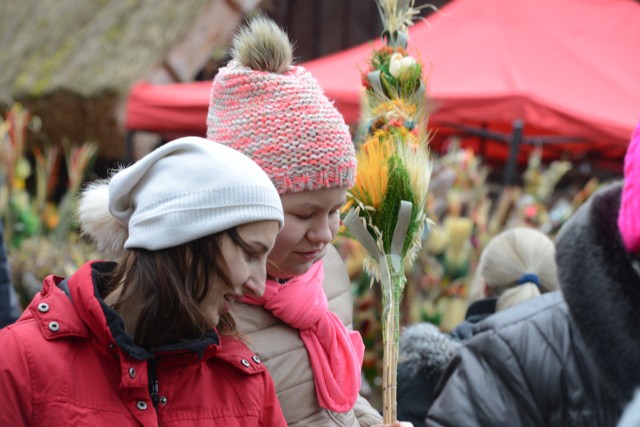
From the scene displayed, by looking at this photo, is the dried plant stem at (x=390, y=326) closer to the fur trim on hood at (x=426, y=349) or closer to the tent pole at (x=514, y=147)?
the fur trim on hood at (x=426, y=349)

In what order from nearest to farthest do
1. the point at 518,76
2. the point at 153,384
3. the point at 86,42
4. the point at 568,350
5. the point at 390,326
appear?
the point at 153,384
the point at 568,350
the point at 390,326
the point at 518,76
the point at 86,42

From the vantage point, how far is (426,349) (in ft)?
8.80

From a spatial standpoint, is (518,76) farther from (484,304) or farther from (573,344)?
(573,344)

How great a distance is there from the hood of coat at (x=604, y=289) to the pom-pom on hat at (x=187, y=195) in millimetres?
508

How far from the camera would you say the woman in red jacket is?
1.46 meters

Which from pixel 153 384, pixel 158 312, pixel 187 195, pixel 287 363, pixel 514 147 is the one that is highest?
pixel 187 195

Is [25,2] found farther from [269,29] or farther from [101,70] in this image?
[269,29]

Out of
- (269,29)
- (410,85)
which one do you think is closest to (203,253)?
(269,29)

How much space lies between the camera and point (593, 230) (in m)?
1.62

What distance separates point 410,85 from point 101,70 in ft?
19.4

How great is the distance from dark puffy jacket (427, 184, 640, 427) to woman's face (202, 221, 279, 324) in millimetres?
523

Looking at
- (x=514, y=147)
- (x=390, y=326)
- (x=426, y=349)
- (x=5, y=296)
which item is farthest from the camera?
(x=514, y=147)

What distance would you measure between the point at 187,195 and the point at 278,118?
1.17 ft

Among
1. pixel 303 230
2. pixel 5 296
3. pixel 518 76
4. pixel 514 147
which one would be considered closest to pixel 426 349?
pixel 303 230
